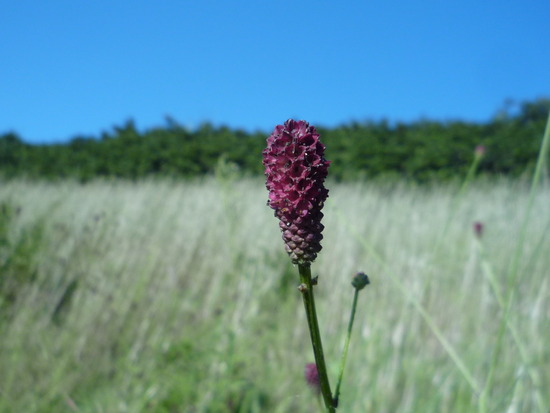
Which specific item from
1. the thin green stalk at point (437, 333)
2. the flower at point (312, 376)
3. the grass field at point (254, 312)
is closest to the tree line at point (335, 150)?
the grass field at point (254, 312)

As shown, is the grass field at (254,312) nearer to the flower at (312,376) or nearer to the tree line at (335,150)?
the flower at (312,376)

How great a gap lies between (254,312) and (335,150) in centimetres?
908

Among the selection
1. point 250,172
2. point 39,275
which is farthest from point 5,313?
point 250,172

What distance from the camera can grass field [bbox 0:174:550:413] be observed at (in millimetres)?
2021

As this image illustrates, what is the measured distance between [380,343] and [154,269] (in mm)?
2316

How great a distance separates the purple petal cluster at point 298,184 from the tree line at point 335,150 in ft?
29.7

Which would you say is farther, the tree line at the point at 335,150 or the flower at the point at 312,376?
the tree line at the point at 335,150

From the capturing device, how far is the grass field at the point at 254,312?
2021 mm

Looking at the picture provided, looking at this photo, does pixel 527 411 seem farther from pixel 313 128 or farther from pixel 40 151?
pixel 40 151

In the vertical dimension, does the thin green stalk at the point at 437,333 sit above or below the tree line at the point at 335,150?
below

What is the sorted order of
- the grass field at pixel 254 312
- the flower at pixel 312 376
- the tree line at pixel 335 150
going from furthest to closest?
the tree line at pixel 335 150 → the grass field at pixel 254 312 → the flower at pixel 312 376

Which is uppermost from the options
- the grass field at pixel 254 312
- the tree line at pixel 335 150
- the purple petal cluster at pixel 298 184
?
Result: the tree line at pixel 335 150

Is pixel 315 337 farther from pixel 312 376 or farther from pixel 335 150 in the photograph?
pixel 335 150

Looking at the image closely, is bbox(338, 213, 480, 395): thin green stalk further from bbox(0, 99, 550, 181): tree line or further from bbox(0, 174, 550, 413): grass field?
bbox(0, 99, 550, 181): tree line
